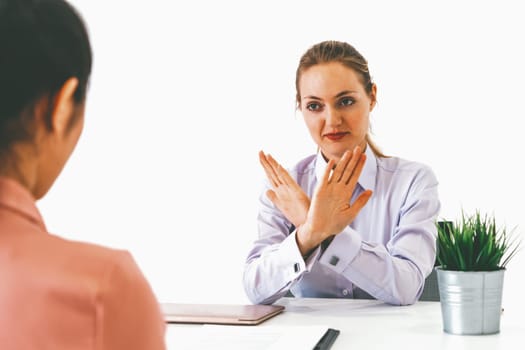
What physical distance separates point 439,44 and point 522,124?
603mm

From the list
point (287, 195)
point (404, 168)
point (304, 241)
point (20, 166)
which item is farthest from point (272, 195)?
point (20, 166)

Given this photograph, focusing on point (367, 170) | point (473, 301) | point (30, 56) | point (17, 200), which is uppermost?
point (30, 56)

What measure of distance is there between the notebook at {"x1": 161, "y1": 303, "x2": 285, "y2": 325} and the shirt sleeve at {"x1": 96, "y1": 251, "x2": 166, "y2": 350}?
1.07 m

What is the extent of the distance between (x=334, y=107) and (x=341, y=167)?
0.38m

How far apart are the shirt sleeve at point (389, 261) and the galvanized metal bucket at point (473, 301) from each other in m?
0.42

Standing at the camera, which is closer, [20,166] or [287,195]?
[20,166]

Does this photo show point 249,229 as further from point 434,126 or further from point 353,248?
point 353,248

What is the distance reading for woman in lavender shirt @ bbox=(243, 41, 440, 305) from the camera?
196 centimetres

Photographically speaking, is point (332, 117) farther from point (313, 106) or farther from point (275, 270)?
point (275, 270)

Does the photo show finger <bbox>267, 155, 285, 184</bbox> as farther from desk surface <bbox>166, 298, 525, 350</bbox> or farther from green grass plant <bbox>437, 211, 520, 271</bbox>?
green grass plant <bbox>437, 211, 520, 271</bbox>

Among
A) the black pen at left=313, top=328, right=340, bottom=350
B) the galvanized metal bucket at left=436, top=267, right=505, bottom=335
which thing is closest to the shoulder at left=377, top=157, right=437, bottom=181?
the galvanized metal bucket at left=436, top=267, right=505, bottom=335

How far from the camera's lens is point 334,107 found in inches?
90.8

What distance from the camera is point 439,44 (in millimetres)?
3744

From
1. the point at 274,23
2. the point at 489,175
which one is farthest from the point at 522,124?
the point at 274,23
